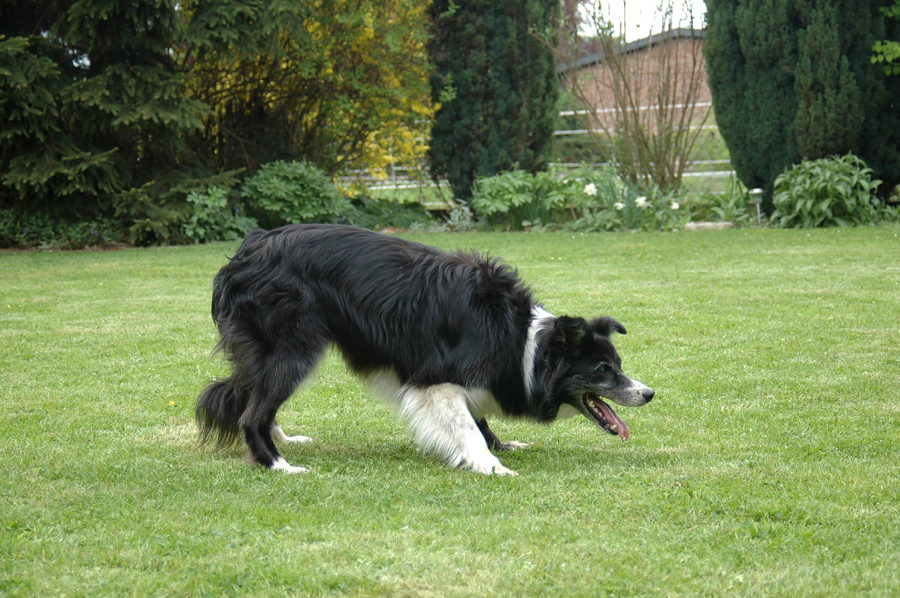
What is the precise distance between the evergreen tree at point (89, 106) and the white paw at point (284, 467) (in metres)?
9.30

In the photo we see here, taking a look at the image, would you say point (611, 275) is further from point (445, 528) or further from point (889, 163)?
point (445, 528)

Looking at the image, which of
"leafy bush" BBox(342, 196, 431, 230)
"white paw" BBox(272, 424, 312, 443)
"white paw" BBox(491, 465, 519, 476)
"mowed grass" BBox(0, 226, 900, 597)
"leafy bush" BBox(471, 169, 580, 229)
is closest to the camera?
"mowed grass" BBox(0, 226, 900, 597)

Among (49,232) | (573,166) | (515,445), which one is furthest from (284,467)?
(573,166)

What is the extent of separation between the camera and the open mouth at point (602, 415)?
14.8 feet

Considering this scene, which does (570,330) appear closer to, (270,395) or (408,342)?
(408,342)

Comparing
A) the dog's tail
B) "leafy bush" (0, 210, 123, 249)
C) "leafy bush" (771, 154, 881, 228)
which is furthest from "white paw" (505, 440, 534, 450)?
"leafy bush" (0, 210, 123, 249)

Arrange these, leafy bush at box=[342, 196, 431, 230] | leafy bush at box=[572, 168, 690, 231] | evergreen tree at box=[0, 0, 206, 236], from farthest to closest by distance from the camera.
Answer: leafy bush at box=[342, 196, 431, 230] → leafy bush at box=[572, 168, 690, 231] → evergreen tree at box=[0, 0, 206, 236]

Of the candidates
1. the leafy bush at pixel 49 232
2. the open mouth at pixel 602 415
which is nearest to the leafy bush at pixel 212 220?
the leafy bush at pixel 49 232

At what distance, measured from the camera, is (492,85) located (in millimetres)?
16000

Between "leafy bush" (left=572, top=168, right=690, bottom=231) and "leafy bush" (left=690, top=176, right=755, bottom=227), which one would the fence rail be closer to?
"leafy bush" (left=690, top=176, right=755, bottom=227)

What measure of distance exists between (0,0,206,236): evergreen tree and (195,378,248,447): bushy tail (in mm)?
8849

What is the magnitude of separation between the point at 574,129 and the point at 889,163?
756 cm

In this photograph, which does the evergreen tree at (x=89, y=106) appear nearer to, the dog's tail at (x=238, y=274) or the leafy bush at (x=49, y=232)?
the leafy bush at (x=49, y=232)

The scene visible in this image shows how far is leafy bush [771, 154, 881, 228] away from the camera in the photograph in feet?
43.4
